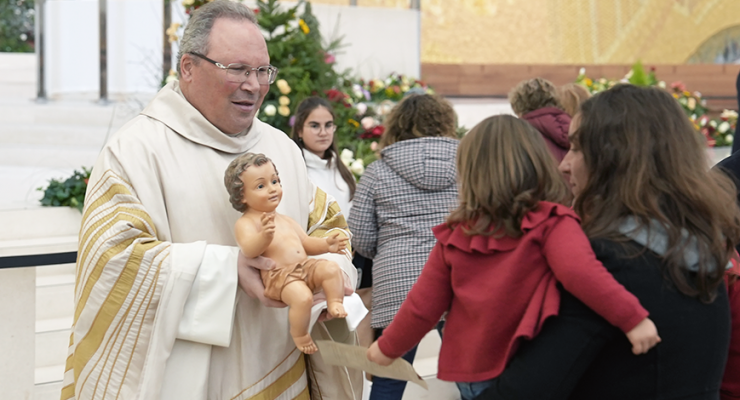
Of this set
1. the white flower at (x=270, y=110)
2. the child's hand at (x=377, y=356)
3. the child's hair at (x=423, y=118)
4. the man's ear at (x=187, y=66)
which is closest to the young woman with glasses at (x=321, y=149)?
the child's hair at (x=423, y=118)

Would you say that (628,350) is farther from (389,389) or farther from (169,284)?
(389,389)

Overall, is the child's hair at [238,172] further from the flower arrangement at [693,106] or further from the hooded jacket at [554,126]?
the flower arrangement at [693,106]

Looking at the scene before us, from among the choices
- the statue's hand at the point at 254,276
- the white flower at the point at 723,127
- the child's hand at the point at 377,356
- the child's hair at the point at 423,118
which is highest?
the child's hair at the point at 423,118

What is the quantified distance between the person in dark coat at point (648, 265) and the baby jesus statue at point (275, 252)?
21.4 inches

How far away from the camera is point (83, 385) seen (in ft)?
7.29

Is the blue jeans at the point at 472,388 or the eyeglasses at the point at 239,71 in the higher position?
the eyeglasses at the point at 239,71

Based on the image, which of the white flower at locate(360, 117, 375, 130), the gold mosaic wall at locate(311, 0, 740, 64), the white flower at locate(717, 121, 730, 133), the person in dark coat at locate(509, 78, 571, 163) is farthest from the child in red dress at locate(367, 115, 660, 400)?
the gold mosaic wall at locate(311, 0, 740, 64)

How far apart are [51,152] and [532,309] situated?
616 centimetres

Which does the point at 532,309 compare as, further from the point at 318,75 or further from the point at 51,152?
the point at 51,152

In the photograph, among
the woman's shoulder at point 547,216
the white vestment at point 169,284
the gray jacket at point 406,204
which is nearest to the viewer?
the woman's shoulder at point 547,216

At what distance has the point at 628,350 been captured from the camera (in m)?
1.58

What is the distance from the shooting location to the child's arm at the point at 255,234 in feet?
6.57

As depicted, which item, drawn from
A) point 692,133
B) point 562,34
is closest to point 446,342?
point 692,133

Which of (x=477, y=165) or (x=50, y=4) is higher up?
(x=50, y=4)
